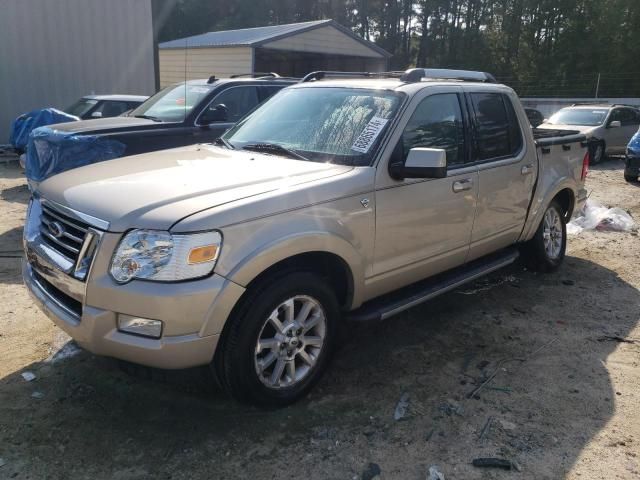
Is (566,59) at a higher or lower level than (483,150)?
higher

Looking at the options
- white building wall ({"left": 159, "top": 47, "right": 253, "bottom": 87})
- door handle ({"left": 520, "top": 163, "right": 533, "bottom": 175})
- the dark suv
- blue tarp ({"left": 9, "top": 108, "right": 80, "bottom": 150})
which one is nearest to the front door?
door handle ({"left": 520, "top": 163, "right": 533, "bottom": 175})

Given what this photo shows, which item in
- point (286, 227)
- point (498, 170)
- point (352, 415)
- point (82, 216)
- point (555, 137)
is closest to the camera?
point (82, 216)

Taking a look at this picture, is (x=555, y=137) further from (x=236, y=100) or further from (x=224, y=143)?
(x=236, y=100)

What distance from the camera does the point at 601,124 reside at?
15.0 meters

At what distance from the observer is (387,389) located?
3.63m

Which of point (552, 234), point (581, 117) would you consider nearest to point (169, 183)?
point (552, 234)

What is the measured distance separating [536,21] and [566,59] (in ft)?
16.2

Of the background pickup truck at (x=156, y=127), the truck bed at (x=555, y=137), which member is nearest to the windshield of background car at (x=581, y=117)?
the truck bed at (x=555, y=137)

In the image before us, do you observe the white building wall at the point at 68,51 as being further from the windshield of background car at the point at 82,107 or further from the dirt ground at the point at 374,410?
the dirt ground at the point at 374,410

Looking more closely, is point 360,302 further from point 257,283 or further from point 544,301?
point 544,301

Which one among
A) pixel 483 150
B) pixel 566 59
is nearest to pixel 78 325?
pixel 483 150

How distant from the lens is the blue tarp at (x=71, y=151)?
655cm

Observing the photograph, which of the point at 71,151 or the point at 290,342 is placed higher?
the point at 71,151

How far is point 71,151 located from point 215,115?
1.74 meters
